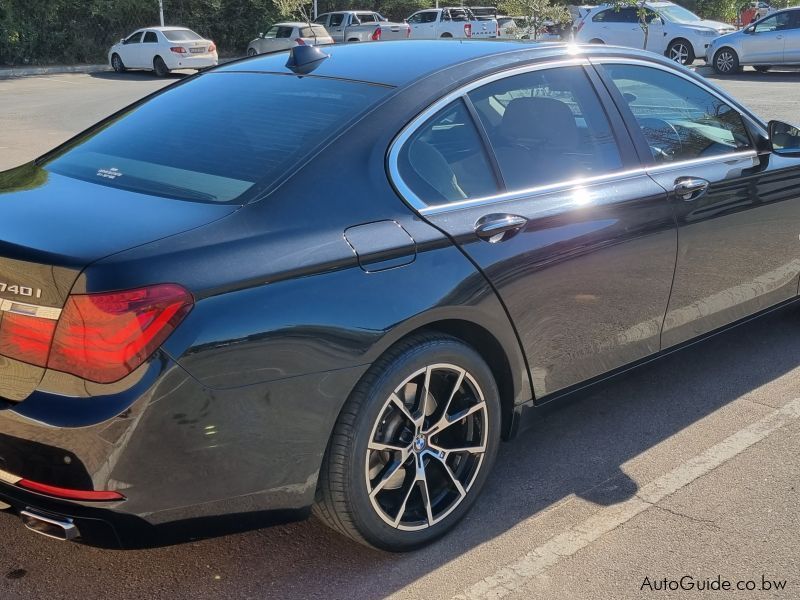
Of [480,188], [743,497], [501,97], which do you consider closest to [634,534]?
[743,497]

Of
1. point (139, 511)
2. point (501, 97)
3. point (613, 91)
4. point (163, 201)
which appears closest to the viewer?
point (139, 511)

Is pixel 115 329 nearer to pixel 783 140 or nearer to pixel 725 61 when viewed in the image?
pixel 783 140

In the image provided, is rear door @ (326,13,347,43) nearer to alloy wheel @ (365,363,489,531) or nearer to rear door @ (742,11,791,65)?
rear door @ (742,11,791,65)

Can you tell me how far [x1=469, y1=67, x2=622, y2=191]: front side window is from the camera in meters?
3.43

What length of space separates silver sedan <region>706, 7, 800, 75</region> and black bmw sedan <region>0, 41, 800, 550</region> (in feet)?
68.4

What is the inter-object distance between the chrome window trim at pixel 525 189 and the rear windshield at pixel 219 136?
0.60 ft

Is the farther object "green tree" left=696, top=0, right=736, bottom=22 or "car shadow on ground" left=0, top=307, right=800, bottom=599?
"green tree" left=696, top=0, right=736, bottom=22

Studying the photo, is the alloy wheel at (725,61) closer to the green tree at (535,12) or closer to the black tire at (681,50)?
the black tire at (681,50)

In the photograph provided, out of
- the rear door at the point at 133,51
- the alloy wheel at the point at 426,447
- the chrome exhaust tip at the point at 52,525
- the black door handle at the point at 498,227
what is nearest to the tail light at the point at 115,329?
the chrome exhaust tip at the point at 52,525

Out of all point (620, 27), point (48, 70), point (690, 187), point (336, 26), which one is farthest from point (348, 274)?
point (336, 26)

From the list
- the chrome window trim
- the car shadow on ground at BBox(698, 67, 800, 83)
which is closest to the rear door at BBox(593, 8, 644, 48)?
the car shadow on ground at BBox(698, 67, 800, 83)

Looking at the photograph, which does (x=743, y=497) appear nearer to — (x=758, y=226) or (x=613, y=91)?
(x=758, y=226)

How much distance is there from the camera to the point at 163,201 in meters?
2.79

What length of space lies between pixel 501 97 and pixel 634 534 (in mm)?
1725
